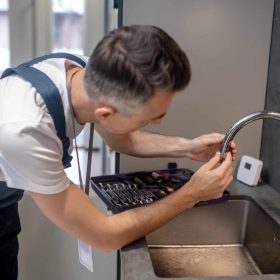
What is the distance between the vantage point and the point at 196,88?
128cm

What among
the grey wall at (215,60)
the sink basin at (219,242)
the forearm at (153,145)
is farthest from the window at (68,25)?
the sink basin at (219,242)

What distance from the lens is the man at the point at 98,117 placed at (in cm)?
72

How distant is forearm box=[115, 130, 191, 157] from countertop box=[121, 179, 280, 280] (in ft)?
0.70

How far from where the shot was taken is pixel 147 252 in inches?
34.9

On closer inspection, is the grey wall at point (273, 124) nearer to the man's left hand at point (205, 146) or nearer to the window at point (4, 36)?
the man's left hand at point (205, 146)

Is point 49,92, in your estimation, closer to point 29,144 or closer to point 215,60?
point 29,144

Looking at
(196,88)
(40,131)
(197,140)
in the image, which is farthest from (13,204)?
(196,88)

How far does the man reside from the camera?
0.72 meters

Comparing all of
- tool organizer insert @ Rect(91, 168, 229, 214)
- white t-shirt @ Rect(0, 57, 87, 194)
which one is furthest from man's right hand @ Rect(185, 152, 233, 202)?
white t-shirt @ Rect(0, 57, 87, 194)

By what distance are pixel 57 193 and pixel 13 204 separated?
39cm

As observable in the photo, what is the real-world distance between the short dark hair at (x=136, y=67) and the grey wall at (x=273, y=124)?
22.8 inches

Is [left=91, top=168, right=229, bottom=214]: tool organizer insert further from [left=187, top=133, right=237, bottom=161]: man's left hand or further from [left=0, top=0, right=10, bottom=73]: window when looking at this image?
[left=0, top=0, right=10, bottom=73]: window

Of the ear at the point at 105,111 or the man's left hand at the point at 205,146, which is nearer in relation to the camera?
the ear at the point at 105,111

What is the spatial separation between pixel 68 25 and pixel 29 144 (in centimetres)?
108
